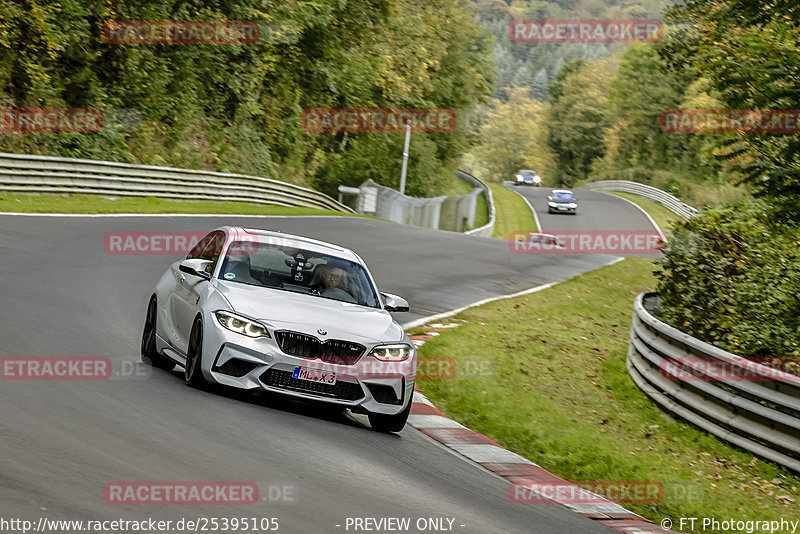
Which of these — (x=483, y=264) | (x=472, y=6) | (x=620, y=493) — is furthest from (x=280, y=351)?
(x=472, y=6)

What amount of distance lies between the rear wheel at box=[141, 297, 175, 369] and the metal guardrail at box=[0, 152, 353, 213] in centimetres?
1778

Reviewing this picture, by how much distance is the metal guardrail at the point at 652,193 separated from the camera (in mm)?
75438

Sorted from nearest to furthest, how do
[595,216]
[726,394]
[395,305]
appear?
[395,305]
[726,394]
[595,216]

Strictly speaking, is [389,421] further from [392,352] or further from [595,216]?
[595,216]

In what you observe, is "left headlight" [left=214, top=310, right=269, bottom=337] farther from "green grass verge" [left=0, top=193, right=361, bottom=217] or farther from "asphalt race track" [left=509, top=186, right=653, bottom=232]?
"asphalt race track" [left=509, top=186, right=653, bottom=232]

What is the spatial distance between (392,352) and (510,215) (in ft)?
213

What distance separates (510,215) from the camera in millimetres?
73500

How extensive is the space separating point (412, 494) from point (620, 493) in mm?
2423

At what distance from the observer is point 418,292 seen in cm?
2075

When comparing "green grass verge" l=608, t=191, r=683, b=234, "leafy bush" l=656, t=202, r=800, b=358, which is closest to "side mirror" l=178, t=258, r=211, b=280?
"leafy bush" l=656, t=202, r=800, b=358

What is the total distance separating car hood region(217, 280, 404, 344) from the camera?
29.0 feet

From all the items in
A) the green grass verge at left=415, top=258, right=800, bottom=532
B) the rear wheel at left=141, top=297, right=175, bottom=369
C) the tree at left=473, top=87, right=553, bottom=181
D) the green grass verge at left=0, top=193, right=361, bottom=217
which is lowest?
the tree at left=473, top=87, right=553, bottom=181

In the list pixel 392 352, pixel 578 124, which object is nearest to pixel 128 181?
pixel 392 352

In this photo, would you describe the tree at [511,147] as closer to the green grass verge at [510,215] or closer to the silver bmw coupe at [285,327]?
the green grass verge at [510,215]
